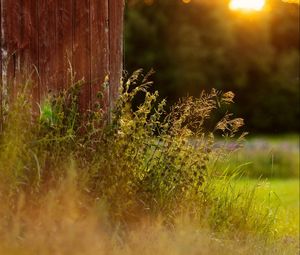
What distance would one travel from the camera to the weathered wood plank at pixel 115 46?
7.50 metres

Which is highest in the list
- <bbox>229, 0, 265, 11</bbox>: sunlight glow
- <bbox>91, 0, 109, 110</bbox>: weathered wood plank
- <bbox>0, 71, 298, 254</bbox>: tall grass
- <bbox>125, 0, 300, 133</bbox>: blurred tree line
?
<bbox>91, 0, 109, 110</bbox>: weathered wood plank

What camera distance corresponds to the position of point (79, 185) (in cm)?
601

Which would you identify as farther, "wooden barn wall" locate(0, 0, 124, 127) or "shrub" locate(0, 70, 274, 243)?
"wooden barn wall" locate(0, 0, 124, 127)

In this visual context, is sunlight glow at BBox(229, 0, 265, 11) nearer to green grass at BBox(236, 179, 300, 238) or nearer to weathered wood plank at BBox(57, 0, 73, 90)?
green grass at BBox(236, 179, 300, 238)

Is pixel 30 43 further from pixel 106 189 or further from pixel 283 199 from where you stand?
pixel 283 199

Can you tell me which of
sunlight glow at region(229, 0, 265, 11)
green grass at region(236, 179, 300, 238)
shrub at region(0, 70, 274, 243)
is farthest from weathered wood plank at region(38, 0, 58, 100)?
sunlight glow at region(229, 0, 265, 11)

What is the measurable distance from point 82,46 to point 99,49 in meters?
0.17

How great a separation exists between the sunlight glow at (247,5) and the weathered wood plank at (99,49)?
19761 mm

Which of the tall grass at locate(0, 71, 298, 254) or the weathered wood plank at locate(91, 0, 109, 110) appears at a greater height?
the weathered wood plank at locate(91, 0, 109, 110)

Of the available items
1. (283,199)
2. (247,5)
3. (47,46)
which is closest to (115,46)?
(47,46)

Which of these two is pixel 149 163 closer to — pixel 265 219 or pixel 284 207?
pixel 265 219

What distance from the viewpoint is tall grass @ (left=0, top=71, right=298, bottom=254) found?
5.56 meters

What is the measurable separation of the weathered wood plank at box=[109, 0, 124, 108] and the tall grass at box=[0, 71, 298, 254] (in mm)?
273

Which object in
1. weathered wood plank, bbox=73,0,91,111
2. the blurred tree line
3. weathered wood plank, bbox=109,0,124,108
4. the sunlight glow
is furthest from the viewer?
the sunlight glow
